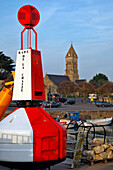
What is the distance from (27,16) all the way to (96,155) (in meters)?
7.92

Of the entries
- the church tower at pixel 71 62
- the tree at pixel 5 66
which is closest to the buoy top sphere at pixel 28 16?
the tree at pixel 5 66

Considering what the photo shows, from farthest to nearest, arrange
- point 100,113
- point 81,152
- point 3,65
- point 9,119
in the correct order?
point 3,65 < point 100,113 < point 81,152 < point 9,119

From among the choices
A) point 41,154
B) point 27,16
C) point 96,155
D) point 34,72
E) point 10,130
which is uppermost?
point 27,16

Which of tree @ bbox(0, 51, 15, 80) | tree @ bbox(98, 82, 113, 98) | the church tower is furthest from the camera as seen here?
the church tower

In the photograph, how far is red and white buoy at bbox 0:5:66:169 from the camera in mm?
8625

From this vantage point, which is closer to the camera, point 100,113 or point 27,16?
point 27,16

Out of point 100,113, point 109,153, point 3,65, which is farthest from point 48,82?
point 109,153

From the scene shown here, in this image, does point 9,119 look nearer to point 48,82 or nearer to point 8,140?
point 8,140

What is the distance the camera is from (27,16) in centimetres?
980

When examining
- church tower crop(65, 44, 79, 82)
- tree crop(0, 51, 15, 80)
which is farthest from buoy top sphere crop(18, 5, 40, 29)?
church tower crop(65, 44, 79, 82)

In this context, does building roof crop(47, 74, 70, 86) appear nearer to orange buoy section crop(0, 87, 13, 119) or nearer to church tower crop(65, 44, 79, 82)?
church tower crop(65, 44, 79, 82)

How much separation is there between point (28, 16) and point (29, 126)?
4072 millimetres

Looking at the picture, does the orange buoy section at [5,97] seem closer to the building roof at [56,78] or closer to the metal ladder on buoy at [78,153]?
the metal ladder on buoy at [78,153]

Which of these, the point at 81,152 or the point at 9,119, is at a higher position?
the point at 9,119
